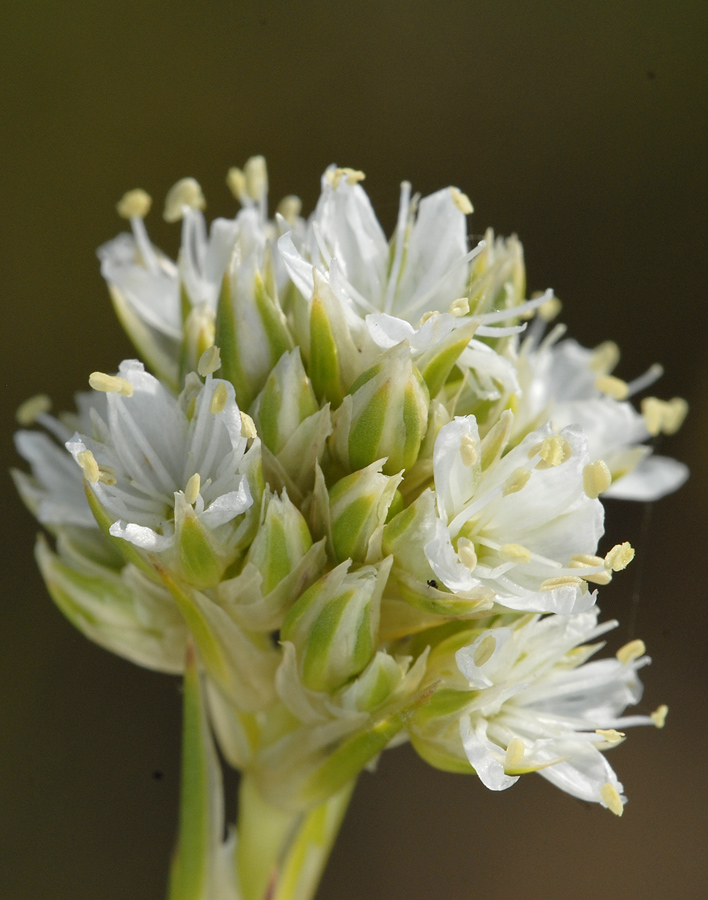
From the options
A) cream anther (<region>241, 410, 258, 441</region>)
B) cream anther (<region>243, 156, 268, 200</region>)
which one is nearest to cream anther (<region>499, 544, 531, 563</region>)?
cream anther (<region>241, 410, 258, 441</region>)

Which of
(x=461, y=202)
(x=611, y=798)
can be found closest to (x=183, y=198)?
(x=461, y=202)

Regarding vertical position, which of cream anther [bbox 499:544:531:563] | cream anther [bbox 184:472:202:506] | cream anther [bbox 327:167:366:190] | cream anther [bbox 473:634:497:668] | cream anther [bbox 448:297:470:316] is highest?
cream anther [bbox 327:167:366:190]

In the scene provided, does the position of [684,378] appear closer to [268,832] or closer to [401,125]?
[401,125]

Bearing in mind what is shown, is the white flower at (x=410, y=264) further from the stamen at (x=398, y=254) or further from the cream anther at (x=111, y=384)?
the cream anther at (x=111, y=384)

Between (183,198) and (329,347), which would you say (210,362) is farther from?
(183,198)

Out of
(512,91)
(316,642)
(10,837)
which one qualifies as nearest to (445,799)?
(10,837)

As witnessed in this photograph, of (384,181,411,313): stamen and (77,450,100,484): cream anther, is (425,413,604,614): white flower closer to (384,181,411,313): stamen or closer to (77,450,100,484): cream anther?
(384,181,411,313): stamen

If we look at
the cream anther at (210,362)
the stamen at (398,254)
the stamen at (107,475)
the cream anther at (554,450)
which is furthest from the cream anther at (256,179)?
the cream anther at (554,450)
